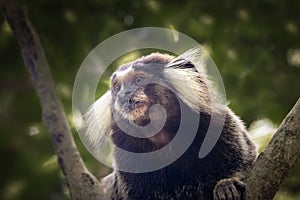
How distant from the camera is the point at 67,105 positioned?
3.34 metres

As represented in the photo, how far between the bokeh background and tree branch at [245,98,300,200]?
1154 mm

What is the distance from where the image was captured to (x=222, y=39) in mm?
3674

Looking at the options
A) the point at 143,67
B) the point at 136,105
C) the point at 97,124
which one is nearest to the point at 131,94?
the point at 136,105

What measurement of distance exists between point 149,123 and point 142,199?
44 cm

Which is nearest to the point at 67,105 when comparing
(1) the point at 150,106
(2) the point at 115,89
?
(2) the point at 115,89

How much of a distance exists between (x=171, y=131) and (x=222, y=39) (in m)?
0.84

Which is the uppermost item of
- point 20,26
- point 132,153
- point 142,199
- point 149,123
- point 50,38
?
point 20,26

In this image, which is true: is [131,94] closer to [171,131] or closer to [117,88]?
[117,88]

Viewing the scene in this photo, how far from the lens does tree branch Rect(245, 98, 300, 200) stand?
7.90ft

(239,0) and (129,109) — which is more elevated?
(239,0)

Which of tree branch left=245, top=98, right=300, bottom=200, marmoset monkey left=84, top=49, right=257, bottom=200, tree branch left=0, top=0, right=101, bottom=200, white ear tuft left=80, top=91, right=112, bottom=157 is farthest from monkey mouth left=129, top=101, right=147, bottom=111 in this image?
tree branch left=245, top=98, right=300, bottom=200

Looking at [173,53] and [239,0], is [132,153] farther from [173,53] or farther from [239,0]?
[239,0]

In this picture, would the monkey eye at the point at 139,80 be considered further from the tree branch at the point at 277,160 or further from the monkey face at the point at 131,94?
the tree branch at the point at 277,160

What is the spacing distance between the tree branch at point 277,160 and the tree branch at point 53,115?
70 centimetres
